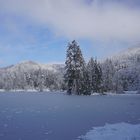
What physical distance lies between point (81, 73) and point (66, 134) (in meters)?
70.5

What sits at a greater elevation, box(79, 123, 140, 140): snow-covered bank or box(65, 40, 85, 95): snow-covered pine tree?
box(65, 40, 85, 95): snow-covered pine tree

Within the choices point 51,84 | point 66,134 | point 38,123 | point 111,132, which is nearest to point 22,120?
point 38,123

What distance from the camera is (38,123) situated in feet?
91.9

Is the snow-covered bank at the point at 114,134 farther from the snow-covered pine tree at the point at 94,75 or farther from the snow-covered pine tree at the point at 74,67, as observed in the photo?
the snow-covered pine tree at the point at 94,75

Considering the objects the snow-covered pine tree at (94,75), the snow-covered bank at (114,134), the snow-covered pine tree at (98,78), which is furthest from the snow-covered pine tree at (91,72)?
the snow-covered bank at (114,134)

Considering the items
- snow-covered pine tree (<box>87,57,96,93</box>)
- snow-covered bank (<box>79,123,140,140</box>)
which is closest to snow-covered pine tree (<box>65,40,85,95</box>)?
snow-covered pine tree (<box>87,57,96,93</box>)

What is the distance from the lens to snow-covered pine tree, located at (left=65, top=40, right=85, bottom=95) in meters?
92.2

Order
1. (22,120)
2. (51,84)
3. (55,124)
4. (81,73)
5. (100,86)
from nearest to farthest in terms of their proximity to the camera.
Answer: (55,124) → (22,120) → (81,73) → (100,86) → (51,84)

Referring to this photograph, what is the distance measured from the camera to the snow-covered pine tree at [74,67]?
302ft

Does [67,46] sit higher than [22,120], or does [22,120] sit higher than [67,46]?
[67,46]

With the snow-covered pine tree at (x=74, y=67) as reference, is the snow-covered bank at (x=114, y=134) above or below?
below

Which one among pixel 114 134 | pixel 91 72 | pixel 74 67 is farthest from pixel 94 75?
pixel 114 134

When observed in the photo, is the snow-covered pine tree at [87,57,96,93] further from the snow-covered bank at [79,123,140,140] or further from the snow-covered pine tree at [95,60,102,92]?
the snow-covered bank at [79,123,140,140]

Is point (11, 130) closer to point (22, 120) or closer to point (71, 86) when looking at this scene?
point (22, 120)
